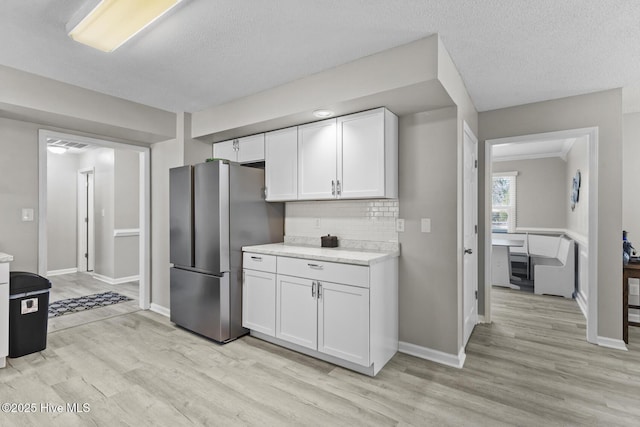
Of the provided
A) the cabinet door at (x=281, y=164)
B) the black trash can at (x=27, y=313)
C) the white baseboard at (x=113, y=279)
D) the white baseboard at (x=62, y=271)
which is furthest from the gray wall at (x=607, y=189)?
the white baseboard at (x=62, y=271)

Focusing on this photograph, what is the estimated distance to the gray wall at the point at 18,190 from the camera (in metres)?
3.03

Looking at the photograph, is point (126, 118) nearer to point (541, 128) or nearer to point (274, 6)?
point (274, 6)

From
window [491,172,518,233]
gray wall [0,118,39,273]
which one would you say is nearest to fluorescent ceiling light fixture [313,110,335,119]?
gray wall [0,118,39,273]

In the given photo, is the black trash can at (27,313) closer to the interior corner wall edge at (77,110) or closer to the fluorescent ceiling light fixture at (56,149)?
the interior corner wall edge at (77,110)

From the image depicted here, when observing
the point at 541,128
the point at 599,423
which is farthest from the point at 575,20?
the point at 599,423

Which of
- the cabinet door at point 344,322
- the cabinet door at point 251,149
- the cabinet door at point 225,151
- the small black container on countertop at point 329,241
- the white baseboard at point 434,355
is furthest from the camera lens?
the cabinet door at point 225,151

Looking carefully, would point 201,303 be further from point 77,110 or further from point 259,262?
point 77,110

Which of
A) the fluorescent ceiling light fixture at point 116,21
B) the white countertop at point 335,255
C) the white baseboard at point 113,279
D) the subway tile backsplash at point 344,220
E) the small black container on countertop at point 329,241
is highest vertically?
the fluorescent ceiling light fixture at point 116,21

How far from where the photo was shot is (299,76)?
2803 millimetres

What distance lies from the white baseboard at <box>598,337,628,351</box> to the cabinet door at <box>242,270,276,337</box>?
10.1 feet

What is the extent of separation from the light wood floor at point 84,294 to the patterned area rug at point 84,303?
0.13m

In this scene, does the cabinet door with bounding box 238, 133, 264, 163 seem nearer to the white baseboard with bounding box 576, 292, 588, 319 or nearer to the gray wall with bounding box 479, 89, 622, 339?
the gray wall with bounding box 479, 89, 622, 339

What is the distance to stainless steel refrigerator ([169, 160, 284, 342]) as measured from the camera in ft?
10.2

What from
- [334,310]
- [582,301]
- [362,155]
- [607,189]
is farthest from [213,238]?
[582,301]
